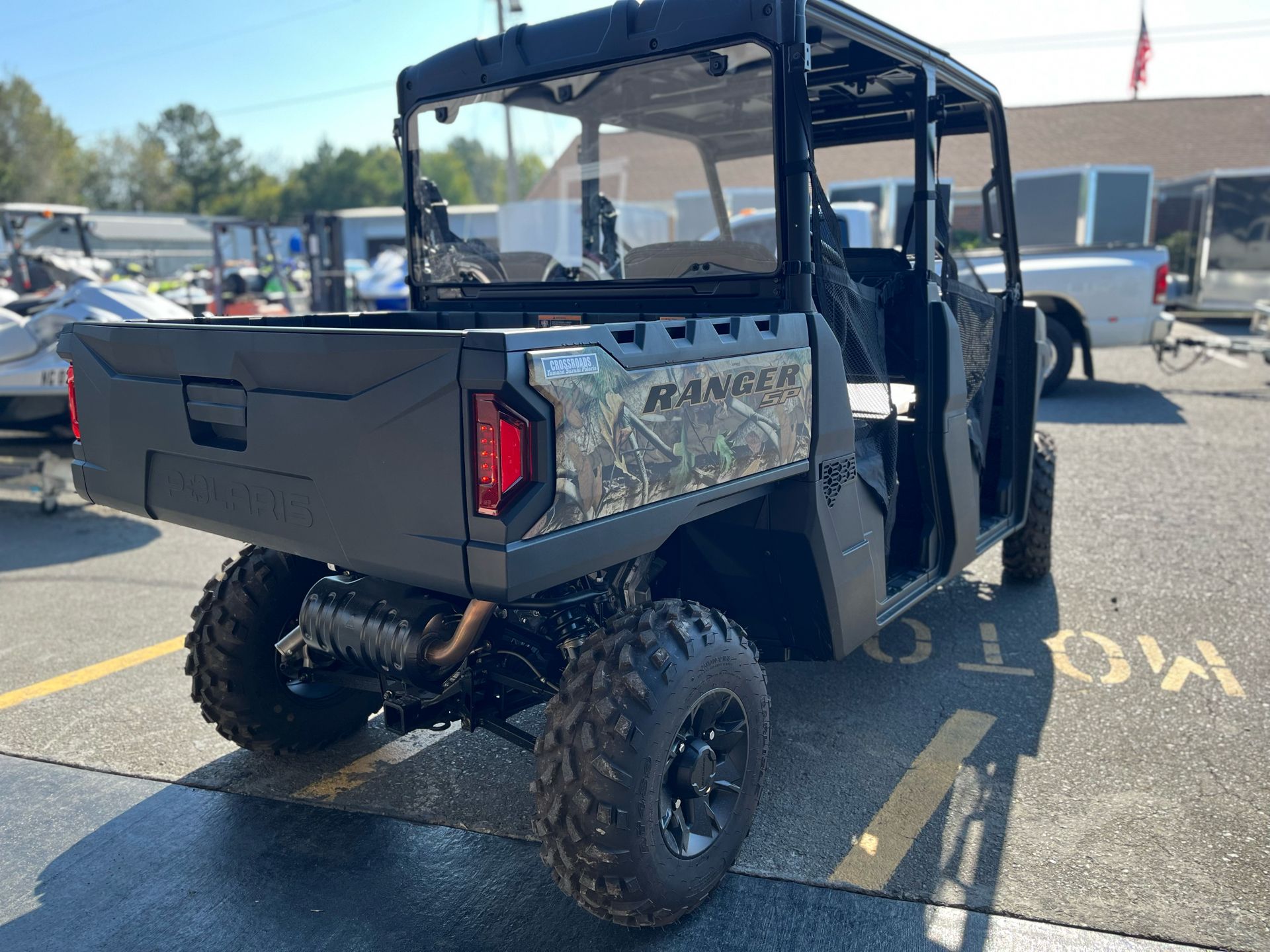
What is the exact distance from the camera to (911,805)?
3311mm

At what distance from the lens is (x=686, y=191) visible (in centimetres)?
466

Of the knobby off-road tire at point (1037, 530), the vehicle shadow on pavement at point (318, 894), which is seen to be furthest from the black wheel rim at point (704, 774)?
the knobby off-road tire at point (1037, 530)

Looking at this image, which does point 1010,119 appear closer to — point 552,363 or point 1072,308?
point 1072,308

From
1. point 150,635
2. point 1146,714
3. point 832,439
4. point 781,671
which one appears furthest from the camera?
point 150,635

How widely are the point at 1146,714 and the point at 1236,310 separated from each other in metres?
17.7

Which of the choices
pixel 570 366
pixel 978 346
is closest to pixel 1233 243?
pixel 978 346

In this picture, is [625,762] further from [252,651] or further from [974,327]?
[974,327]

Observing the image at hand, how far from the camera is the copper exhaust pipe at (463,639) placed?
104 inches

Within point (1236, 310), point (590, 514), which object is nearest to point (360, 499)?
point (590, 514)

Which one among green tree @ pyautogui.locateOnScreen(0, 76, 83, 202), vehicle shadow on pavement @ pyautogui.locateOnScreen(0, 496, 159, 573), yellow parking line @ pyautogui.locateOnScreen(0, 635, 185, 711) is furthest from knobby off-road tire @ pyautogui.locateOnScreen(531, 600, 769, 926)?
green tree @ pyautogui.locateOnScreen(0, 76, 83, 202)

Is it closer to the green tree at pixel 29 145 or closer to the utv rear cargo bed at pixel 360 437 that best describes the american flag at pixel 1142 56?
the utv rear cargo bed at pixel 360 437

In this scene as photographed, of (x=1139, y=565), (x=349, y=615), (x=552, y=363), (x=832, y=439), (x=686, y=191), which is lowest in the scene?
(x=1139, y=565)

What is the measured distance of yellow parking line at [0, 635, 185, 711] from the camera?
425cm

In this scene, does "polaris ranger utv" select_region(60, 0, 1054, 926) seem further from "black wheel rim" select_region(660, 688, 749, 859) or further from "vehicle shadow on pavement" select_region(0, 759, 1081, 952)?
"vehicle shadow on pavement" select_region(0, 759, 1081, 952)
